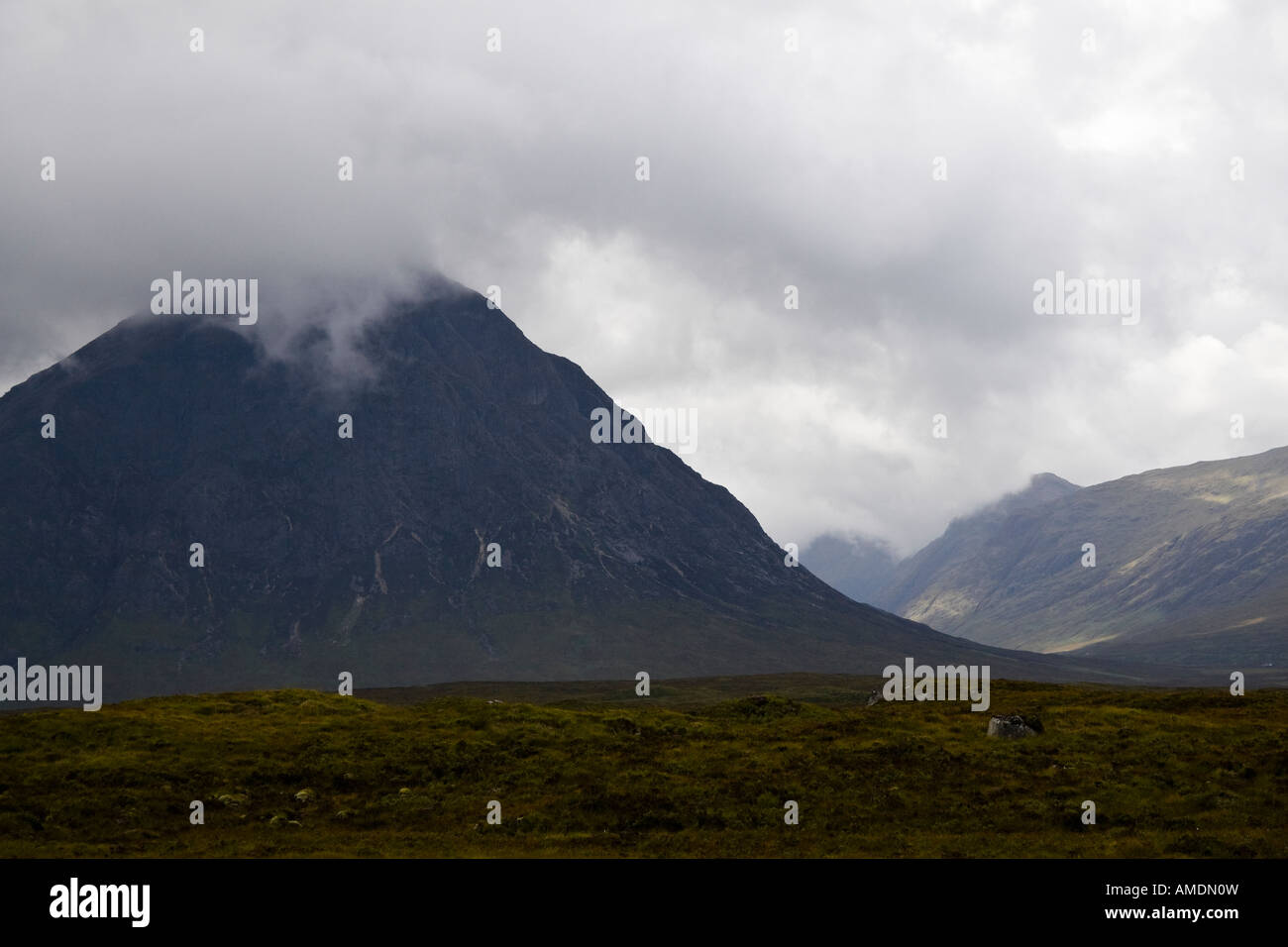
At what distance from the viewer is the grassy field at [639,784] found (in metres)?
56.3

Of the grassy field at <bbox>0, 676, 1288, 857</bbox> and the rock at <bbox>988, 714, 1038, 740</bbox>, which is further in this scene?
the rock at <bbox>988, 714, 1038, 740</bbox>

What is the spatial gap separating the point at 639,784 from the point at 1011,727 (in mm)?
26295

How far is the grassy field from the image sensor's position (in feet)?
185

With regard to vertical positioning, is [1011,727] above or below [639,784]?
above

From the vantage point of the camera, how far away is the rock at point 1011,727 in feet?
253

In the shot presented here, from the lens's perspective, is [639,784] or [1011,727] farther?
[1011,727]

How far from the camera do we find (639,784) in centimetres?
6625

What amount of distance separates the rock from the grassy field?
4.54 feet

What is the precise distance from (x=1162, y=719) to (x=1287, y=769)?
1664 centimetres

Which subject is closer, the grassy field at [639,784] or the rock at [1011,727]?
the grassy field at [639,784]

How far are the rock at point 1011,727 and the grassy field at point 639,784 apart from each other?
1.38 metres
